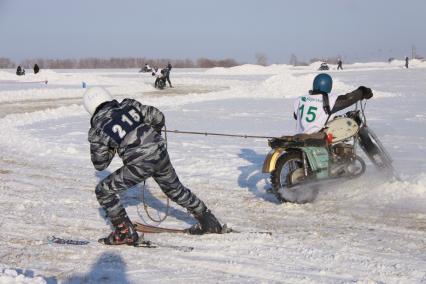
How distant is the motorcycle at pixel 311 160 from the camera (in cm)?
748

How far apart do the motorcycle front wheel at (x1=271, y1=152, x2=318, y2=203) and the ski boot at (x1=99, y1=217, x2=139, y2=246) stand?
2465 mm

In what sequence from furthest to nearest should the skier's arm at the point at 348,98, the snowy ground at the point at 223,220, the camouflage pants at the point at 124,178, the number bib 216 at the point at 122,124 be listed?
the skier's arm at the point at 348,98 < the camouflage pants at the point at 124,178 < the number bib 216 at the point at 122,124 < the snowy ground at the point at 223,220

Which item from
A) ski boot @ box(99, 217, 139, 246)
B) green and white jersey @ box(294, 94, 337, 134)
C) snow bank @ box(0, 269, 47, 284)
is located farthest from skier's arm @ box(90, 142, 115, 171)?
green and white jersey @ box(294, 94, 337, 134)

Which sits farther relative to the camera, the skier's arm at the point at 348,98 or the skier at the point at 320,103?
the skier's arm at the point at 348,98

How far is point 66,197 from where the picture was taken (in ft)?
26.6

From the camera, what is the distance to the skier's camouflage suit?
5543mm

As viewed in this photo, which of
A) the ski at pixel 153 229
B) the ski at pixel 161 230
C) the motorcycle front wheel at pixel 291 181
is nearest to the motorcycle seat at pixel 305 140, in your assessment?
the motorcycle front wheel at pixel 291 181

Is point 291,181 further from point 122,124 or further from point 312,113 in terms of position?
point 122,124

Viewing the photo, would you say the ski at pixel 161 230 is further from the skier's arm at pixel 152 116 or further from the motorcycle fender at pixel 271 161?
the motorcycle fender at pixel 271 161

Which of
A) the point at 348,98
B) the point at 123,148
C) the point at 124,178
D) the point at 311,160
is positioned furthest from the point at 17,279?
the point at 348,98

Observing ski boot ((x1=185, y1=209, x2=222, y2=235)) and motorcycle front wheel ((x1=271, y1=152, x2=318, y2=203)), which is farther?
motorcycle front wheel ((x1=271, y1=152, x2=318, y2=203))

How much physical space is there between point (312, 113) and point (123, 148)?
309cm

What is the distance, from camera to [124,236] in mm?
5711

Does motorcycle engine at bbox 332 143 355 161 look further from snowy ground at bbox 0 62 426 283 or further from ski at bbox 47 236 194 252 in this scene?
ski at bbox 47 236 194 252
